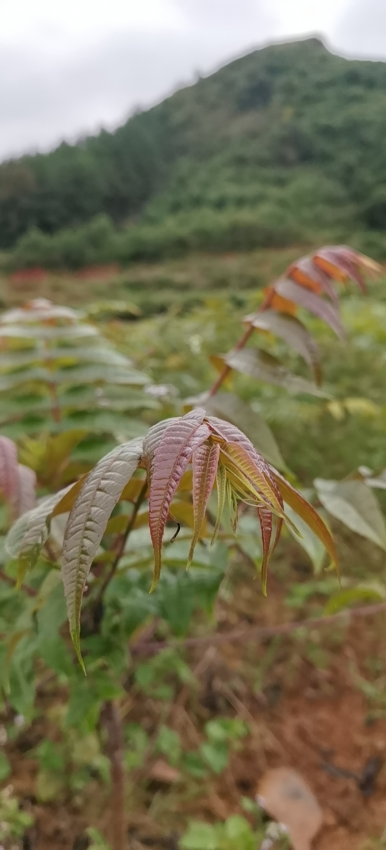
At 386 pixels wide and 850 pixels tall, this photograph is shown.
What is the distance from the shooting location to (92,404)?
29.3 inches

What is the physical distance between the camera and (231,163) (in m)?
5.04

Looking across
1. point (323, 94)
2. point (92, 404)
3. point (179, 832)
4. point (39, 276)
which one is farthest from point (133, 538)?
point (39, 276)

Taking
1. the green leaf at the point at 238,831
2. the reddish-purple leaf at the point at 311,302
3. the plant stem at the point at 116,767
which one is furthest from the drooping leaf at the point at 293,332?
the green leaf at the point at 238,831

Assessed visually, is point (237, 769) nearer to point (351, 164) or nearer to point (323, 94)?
point (323, 94)

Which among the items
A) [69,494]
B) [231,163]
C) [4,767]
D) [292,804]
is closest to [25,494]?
[69,494]

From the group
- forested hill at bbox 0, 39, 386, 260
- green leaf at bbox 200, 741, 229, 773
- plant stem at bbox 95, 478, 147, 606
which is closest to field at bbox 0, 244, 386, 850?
green leaf at bbox 200, 741, 229, 773

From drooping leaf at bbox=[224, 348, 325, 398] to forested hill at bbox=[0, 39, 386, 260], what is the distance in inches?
120

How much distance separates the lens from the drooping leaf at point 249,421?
47 cm

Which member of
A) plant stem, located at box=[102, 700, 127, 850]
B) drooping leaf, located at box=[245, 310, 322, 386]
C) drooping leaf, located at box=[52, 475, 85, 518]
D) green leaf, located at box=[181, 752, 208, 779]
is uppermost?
drooping leaf, located at box=[245, 310, 322, 386]

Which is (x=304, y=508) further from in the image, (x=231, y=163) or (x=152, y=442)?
(x=231, y=163)

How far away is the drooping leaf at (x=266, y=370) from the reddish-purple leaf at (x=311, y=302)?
0.21 feet

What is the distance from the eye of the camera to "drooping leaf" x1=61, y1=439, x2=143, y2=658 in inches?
9.1

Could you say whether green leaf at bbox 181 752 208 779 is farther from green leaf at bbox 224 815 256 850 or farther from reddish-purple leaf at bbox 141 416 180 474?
reddish-purple leaf at bbox 141 416 180 474

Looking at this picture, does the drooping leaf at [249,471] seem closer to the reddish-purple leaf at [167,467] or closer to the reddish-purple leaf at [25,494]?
the reddish-purple leaf at [167,467]
